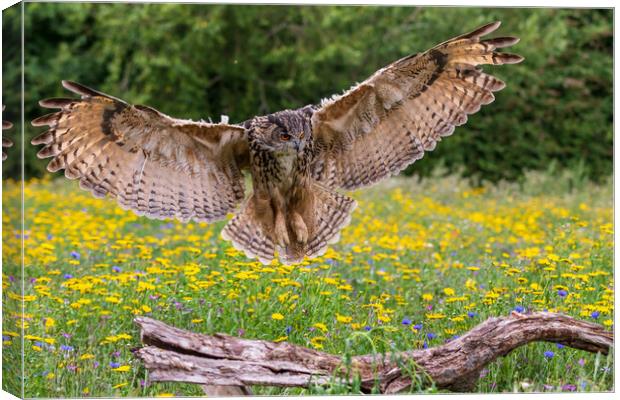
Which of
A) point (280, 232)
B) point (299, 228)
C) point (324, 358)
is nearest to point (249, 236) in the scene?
point (280, 232)

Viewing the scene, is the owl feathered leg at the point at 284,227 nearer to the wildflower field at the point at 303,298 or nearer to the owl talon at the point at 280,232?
the owl talon at the point at 280,232

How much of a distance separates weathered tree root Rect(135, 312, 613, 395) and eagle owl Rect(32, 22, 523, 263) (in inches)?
38.8

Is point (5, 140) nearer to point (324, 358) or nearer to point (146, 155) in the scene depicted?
point (146, 155)

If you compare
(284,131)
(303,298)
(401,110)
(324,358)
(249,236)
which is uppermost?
(401,110)

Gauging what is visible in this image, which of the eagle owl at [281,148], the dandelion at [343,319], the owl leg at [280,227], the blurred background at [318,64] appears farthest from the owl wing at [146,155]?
the blurred background at [318,64]

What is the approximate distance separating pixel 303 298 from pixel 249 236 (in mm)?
517

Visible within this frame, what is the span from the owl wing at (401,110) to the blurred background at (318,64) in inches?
207

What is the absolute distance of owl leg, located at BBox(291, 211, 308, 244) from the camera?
18.6ft

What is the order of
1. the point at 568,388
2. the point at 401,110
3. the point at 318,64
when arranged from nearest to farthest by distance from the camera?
1. the point at 568,388
2. the point at 401,110
3. the point at 318,64

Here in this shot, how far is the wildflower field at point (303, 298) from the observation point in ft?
15.6

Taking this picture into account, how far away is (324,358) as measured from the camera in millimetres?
4508

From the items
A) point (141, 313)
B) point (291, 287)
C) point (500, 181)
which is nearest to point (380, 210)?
point (500, 181)

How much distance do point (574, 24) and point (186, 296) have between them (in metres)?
7.31

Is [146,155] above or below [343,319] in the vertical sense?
above
